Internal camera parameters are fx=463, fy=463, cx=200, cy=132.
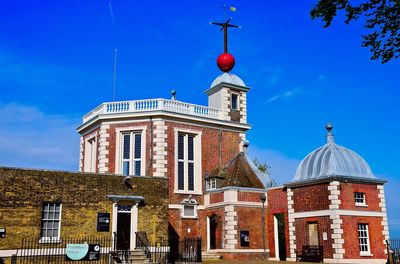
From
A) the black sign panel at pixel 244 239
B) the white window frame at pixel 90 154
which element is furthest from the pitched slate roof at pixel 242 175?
the white window frame at pixel 90 154

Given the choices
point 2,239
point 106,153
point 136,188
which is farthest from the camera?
point 106,153

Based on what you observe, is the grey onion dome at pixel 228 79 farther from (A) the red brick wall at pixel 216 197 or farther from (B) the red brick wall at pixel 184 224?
(B) the red brick wall at pixel 184 224

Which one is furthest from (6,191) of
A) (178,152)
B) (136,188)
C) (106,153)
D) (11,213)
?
(178,152)

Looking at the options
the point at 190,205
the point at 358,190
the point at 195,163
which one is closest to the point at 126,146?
the point at 195,163

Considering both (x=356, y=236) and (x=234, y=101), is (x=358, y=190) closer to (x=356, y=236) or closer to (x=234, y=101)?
(x=356, y=236)

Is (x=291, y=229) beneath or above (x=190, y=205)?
beneath

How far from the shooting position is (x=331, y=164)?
27.2 metres

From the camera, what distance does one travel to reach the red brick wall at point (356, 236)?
2580 cm

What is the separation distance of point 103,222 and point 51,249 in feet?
9.66

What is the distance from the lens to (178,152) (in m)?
32.0

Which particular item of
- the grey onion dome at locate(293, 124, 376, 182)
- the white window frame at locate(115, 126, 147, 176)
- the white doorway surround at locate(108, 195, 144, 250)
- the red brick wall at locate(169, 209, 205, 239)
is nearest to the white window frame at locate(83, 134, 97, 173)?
the white window frame at locate(115, 126, 147, 176)

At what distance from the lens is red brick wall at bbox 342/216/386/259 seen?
2580cm

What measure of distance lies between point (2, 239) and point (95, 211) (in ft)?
15.2

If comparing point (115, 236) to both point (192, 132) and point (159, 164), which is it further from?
point (192, 132)
